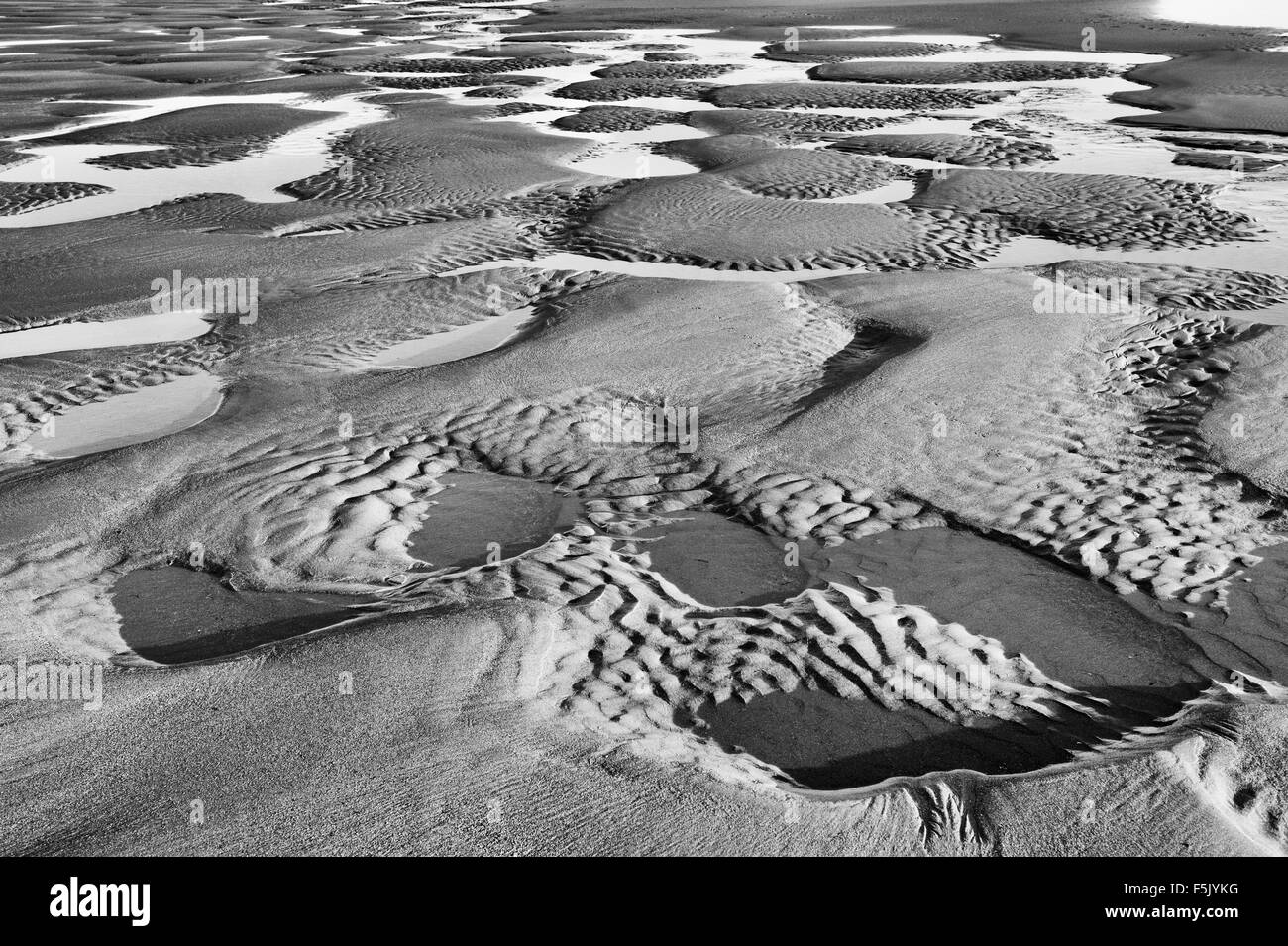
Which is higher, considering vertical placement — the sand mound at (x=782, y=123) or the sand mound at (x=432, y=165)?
the sand mound at (x=782, y=123)

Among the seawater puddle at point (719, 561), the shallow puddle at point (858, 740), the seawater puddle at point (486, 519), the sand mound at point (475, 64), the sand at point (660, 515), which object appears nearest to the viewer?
the sand at point (660, 515)

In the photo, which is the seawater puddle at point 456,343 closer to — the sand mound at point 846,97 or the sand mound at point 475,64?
the sand mound at point 846,97

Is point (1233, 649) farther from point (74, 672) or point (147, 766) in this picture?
point (74, 672)

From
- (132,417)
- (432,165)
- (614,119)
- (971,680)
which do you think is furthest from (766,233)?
(614,119)

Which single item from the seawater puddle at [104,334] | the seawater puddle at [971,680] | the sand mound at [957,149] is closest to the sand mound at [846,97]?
the sand mound at [957,149]

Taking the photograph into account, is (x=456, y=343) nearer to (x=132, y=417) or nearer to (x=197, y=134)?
(x=132, y=417)

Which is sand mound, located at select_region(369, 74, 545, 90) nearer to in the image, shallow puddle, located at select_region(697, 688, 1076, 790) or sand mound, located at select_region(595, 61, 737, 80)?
sand mound, located at select_region(595, 61, 737, 80)
